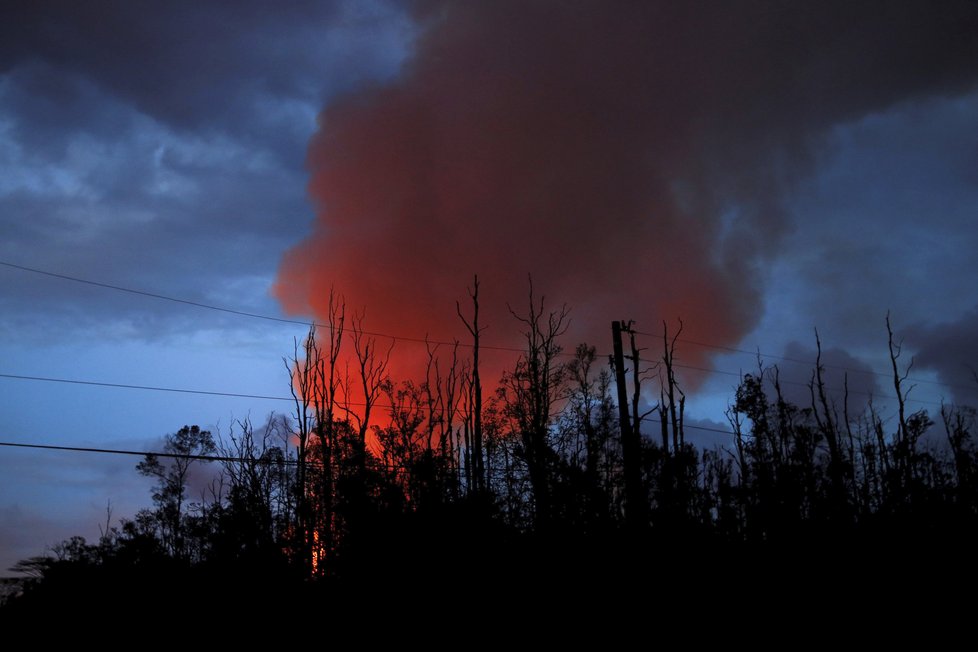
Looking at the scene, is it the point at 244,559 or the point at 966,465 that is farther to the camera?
the point at 966,465

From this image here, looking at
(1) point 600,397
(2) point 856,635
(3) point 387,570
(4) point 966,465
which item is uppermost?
(1) point 600,397

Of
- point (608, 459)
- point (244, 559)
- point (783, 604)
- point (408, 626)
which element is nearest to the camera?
point (408, 626)

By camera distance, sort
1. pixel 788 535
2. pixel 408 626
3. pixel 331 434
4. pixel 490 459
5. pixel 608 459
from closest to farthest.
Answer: pixel 408 626 → pixel 788 535 → pixel 331 434 → pixel 608 459 → pixel 490 459

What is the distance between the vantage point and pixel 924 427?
1437 inches

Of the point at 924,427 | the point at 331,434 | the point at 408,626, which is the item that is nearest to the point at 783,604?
the point at 408,626

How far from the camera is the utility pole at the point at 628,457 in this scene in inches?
663

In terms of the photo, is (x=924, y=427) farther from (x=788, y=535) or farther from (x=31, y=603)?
(x=31, y=603)

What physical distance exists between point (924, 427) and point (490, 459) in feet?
79.9

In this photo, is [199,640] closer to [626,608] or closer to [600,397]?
[626,608]

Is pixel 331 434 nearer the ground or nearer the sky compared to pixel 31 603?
nearer the sky

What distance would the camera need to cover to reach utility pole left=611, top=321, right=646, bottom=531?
16.8 m

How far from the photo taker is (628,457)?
2119 centimetres

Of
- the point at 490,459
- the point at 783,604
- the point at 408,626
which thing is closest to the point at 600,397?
the point at 490,459

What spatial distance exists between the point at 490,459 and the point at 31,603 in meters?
16.3
